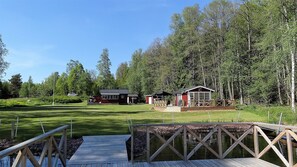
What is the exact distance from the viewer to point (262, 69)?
28.5 m

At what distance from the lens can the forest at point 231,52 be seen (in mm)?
21141

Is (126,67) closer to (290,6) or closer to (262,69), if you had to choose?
(262,69)

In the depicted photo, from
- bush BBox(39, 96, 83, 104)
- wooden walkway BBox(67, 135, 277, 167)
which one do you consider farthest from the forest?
wooden walkway BBox(67, 135, 277, 167)

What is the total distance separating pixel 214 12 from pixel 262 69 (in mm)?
11244

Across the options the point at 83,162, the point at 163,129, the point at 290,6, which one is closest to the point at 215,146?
the point at 163,129

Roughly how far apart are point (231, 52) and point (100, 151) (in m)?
→ 27.0

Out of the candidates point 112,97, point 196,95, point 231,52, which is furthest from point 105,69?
point 231,52

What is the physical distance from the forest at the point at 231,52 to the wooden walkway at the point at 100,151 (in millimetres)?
15026

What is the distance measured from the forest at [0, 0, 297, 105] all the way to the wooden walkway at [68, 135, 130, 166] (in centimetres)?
1503

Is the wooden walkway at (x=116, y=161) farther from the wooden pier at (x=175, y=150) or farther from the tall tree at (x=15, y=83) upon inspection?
the tall tree at (x=15, y=83)

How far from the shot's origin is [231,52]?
31562mm

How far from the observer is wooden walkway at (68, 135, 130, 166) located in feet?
22.0

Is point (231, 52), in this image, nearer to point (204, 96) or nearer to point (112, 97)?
point (204, 96)

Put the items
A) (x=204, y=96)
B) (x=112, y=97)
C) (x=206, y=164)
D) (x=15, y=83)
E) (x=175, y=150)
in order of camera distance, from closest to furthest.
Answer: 1. (x=206, y=164)
2. (x=175, y=150)
3. (x=204, y=96)
4. (x=112, y=97)
5. (x=15, y=83)
